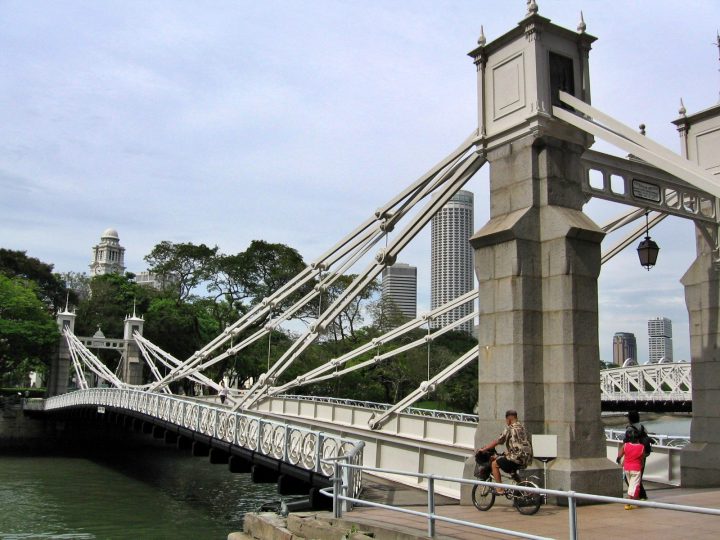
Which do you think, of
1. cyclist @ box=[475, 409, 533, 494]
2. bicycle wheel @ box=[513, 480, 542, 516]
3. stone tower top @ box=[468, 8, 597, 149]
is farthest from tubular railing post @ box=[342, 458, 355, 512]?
stone tower top @ box=[468, 8, 597, 149]

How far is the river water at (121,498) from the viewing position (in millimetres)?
19219

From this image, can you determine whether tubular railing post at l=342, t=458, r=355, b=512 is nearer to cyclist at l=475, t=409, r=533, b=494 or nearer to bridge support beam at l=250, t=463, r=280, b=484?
cyclist at l=475, t=409, r=533, b=494

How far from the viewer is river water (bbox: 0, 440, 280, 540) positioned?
63.1ft

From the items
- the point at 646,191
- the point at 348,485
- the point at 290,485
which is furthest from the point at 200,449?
the point at 646,191

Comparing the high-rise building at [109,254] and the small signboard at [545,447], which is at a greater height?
the high-rise building at [109,254]

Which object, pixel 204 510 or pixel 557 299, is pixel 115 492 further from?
pixel 557 299

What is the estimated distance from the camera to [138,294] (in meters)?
60.5

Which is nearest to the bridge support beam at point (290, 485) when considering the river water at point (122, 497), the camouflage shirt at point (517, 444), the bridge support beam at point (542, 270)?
the river water at point (122, 497)

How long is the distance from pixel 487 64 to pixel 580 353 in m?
4.52

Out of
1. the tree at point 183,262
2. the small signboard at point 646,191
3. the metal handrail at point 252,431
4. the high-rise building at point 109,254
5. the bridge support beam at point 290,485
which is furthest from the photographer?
the high-rise building at point 109,254

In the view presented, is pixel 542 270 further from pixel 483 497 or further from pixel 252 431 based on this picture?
pixel 252 431

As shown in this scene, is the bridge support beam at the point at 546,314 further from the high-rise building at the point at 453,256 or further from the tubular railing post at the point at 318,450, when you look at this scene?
the high-rise building at the point at 453,256

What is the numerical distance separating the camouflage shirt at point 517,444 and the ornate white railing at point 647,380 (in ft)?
167

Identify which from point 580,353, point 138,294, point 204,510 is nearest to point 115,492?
point 204,510
